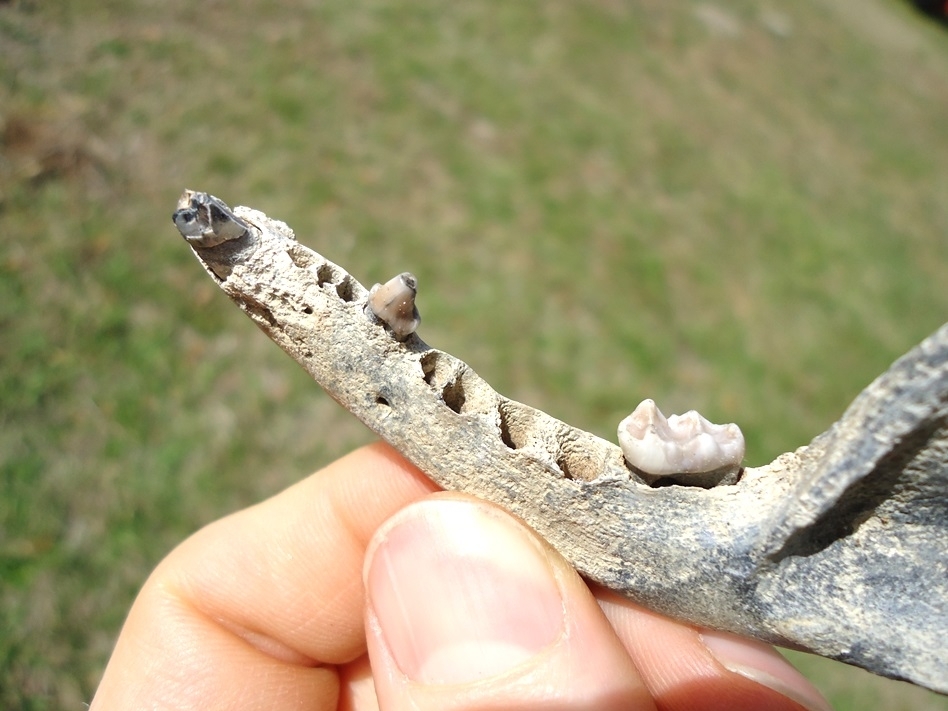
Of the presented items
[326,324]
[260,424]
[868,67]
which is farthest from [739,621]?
[868,67]

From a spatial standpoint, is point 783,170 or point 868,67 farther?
point 868,67

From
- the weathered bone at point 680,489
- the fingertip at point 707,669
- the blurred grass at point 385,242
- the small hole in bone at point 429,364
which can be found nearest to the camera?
the weathered bone at point 680,489

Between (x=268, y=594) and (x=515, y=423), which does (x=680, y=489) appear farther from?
(x=268, y=594)

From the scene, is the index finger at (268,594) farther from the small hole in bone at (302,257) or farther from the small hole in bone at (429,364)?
the small hole in bone at (302,257)

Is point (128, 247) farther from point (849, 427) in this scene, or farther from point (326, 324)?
point (849, 427)

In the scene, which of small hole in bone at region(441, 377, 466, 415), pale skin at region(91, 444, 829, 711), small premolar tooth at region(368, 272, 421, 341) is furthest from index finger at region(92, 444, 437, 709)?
small premolar tooth at region(368, 272, 421, 341)

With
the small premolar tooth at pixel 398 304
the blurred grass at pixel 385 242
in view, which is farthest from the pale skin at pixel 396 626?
the blurred grass at pixel 385 242
